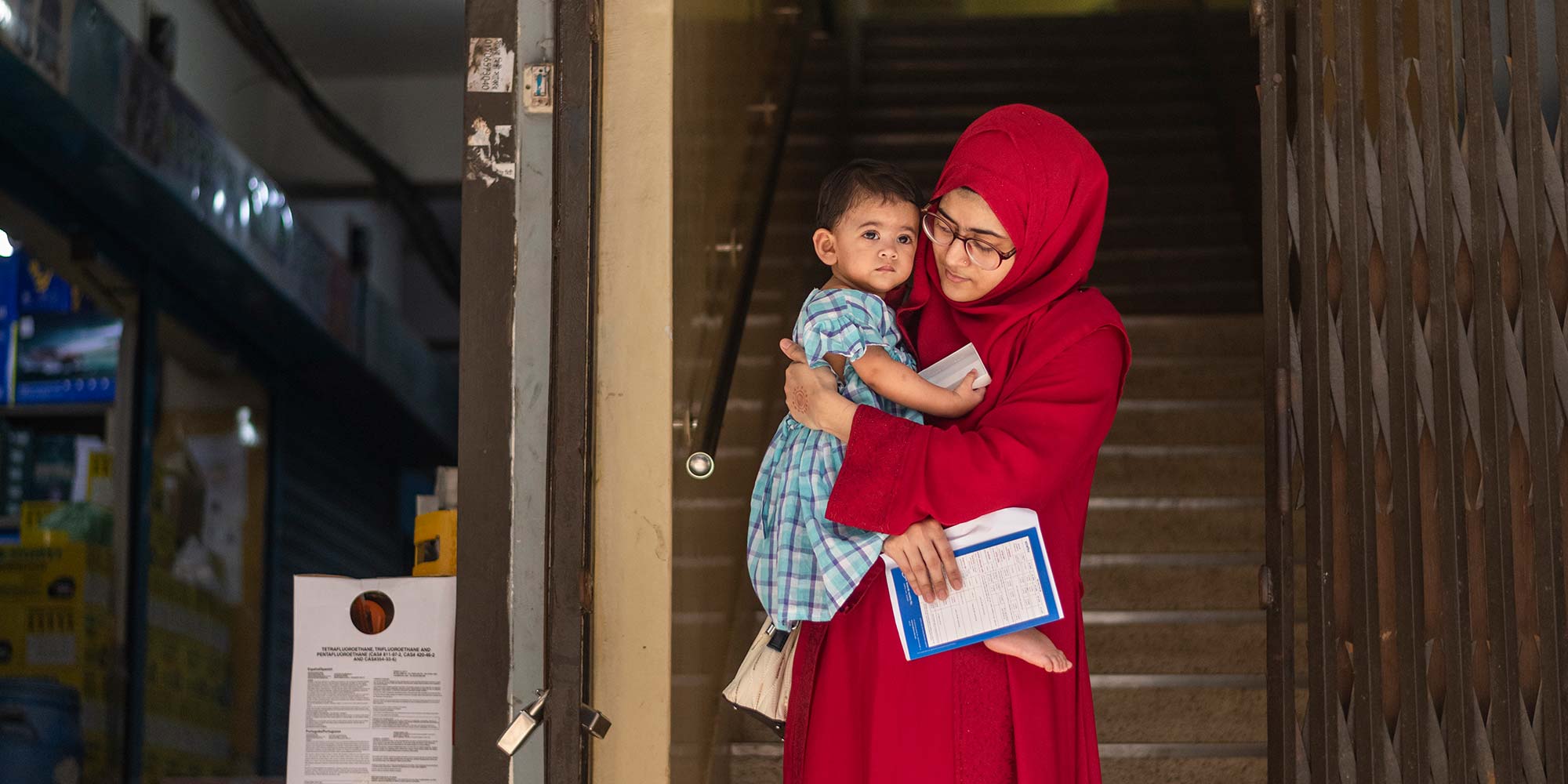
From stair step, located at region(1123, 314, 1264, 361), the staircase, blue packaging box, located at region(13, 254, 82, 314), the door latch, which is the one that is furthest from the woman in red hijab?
blue packaging box, located at region(13, 254, 82, 314)

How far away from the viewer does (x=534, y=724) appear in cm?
211

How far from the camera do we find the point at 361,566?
315 inches

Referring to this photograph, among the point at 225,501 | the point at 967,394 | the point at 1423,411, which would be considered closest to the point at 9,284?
the point at 225,501

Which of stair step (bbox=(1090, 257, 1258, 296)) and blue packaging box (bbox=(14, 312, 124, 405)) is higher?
stair step (bbox=(1090, 257, 1258, 296))

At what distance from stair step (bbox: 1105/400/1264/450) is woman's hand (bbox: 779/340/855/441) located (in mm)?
2553

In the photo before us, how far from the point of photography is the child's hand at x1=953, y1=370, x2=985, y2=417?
2021mm

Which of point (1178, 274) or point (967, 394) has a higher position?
point (1178, 274)

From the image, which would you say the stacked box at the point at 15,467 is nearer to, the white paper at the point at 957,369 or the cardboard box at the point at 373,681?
the cardboard box at the point at 373,681

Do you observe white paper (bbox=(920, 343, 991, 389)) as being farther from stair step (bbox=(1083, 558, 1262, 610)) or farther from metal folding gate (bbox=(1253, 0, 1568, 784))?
stair step (bbox=(1083, 558, 1262, 610))

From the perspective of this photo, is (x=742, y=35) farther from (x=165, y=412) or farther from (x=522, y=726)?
(x=165, y=412)

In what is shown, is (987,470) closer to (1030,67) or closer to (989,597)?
(989,597)

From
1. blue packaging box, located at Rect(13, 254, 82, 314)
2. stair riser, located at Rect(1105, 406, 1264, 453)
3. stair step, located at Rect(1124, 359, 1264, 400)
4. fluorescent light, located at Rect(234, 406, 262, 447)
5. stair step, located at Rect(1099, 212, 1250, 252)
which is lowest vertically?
stair riser, located at Rect(1105, 406, 1264, 453)

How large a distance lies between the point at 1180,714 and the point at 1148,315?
193cm

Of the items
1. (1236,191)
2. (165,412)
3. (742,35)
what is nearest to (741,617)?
(742,35)
